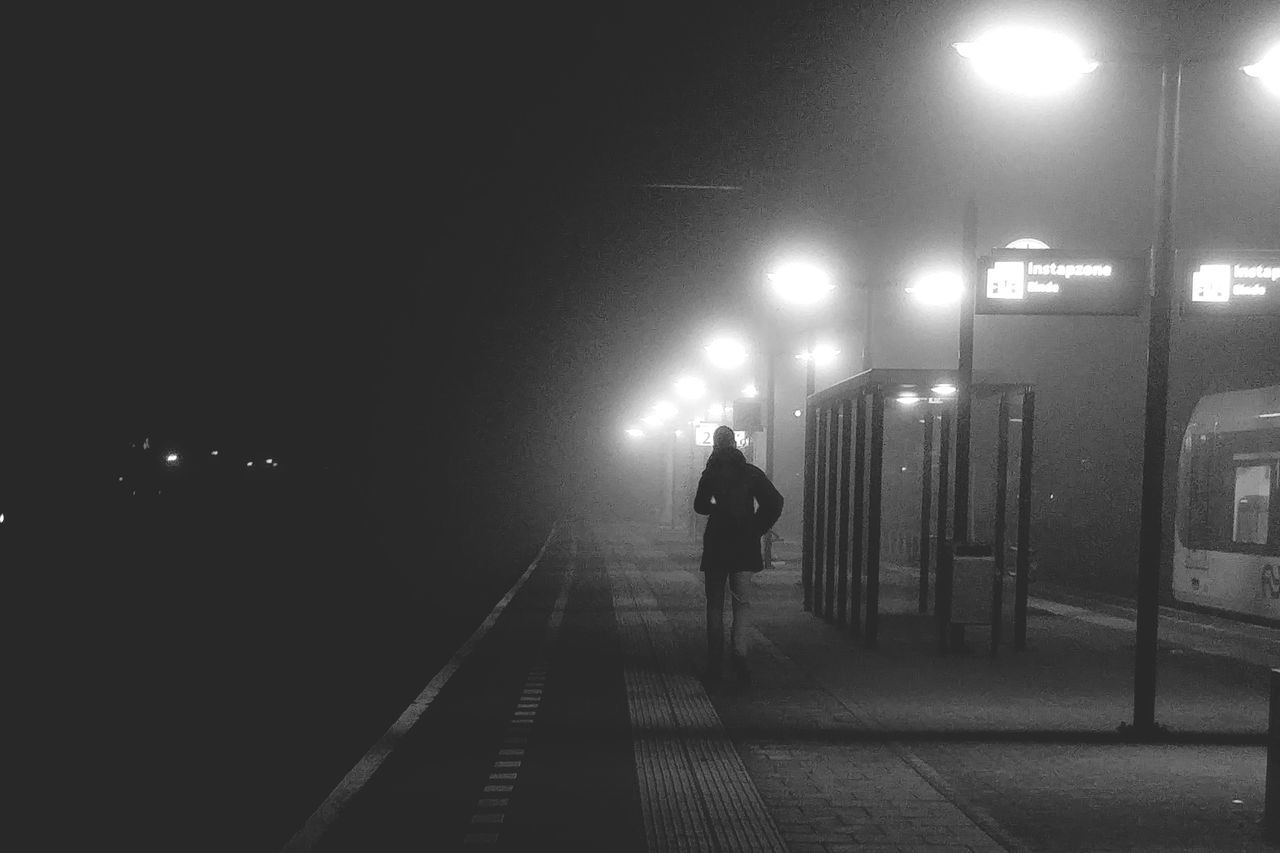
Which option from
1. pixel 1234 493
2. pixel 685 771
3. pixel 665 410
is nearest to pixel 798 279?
pixel 1234 493

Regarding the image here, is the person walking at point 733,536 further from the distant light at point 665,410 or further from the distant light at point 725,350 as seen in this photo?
the distant light at point 665,410

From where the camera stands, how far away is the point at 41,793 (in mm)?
7691

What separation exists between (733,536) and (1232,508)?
11.5 m

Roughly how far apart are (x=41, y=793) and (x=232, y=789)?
3.15ft

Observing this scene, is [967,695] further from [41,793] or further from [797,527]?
[797,527]

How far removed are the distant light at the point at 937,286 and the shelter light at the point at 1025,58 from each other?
35.7 ft

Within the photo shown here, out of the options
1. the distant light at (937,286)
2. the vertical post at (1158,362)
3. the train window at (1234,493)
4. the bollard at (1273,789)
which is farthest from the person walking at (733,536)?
the train window at (1234,493)

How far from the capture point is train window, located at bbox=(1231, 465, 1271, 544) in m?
19.7

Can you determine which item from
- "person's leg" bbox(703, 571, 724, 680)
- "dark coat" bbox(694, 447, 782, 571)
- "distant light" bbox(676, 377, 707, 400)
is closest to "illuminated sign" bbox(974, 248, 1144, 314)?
"dark coat" bbox(694, 447, 782, 571)

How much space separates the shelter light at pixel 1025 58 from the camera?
9.91 metres

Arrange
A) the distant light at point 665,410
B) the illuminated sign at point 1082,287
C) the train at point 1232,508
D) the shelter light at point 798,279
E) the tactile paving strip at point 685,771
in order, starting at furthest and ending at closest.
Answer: the distant light at point 665,410
the shelter light at point 798,279
the train at point 1232,508
the illuminated sign at point 1082,287
the tactile paving strip at point 685,771

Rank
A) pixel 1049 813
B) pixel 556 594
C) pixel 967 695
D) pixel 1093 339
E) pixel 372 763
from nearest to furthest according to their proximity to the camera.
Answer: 1. pixel 1049 813
2. pixel 372 763
3. pixel 967 695
4. pixel 556 594
5. pixel 1093 339

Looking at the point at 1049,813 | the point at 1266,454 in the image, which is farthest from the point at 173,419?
the point at 1049,813

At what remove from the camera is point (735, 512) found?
1209cm
